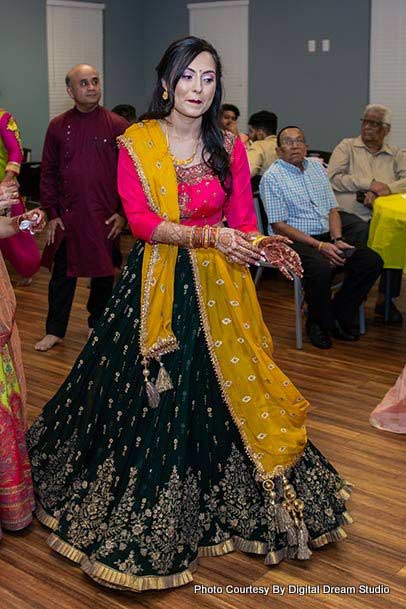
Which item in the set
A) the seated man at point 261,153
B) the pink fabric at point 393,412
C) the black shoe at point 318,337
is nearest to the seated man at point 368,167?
the seated man at point 261,153

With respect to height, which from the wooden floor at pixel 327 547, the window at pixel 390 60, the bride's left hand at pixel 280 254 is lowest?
the wooden floor at pixel 327 547

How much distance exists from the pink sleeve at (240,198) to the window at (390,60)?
677 centimetres

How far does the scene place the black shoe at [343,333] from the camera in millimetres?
5270

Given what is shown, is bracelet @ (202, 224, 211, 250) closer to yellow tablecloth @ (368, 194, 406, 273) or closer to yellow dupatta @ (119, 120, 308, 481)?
yellow dupatta @ (119, 120, 308, 481)

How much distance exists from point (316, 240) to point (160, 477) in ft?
9.01

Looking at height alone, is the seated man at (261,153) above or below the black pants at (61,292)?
above

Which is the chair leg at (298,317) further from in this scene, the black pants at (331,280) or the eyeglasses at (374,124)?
the eyeglasses at (374,124)

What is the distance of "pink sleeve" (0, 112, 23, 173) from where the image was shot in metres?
5.51

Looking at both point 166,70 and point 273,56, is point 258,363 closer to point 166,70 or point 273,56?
point 166,70

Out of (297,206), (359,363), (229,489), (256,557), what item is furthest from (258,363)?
(297,206)

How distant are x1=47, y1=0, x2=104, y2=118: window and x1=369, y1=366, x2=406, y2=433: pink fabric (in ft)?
25.3

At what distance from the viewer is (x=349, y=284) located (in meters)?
5.32

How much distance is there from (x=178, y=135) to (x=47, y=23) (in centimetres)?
839

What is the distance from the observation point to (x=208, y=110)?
9.52 feet
